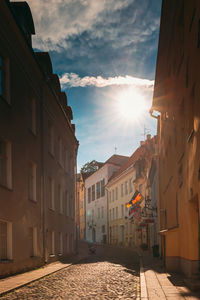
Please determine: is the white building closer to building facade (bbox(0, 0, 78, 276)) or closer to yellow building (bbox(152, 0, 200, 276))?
building facade (bbox(0, 0, 78, 276))

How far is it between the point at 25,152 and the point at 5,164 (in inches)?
85.6

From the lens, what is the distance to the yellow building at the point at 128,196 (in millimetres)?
40219

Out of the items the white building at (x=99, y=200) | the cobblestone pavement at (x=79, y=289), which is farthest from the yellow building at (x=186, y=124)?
the white building at (x=99, y=200)

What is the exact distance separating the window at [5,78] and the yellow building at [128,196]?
79.3ft

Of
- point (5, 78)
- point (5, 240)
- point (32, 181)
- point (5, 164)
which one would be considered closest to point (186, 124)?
point (5, 164)

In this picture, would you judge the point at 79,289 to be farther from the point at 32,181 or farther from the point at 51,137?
the point at 51,137

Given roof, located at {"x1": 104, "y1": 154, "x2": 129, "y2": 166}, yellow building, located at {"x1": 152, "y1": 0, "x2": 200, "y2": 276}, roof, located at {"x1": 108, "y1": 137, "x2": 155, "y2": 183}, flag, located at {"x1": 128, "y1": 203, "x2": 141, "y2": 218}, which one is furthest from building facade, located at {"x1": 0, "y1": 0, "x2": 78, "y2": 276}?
roof, located at {"x1": 104, "y1": 154, "x2": 129, "y2": 166}

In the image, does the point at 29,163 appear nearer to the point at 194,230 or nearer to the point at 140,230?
the point at 194,230

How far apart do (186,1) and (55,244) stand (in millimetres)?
14780

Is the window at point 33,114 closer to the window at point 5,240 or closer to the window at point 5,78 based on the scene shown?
the window at point 5,78

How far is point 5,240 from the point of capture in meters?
13.3

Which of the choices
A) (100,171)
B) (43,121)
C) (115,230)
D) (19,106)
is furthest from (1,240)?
(100,171)

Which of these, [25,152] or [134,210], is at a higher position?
[25,152]

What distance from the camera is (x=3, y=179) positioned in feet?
43.8
